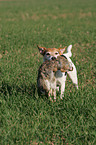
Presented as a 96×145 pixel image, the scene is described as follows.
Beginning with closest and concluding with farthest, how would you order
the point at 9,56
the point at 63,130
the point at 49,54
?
1. the point at 63,130
2. the point at 49,54
3. the point at 9,56

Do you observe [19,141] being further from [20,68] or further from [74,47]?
[74,47]

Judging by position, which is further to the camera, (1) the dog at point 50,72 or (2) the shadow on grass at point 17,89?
(2) the shadow on grass at point 17,89

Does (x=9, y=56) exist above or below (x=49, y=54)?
below

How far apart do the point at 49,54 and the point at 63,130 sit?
4.65 ft

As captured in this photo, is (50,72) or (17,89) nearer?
(50,72)

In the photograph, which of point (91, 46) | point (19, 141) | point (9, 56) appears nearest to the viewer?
point (19, 141)

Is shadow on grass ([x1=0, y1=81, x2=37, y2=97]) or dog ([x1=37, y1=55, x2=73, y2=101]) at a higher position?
dog ([x1=37, y1=55, x2=73, y2=101])

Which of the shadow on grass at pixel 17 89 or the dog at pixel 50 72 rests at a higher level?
the dog at pixel 50 72

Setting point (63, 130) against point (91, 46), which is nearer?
point (63, 130)

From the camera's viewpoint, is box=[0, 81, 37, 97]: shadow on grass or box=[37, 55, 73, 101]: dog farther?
box=[0, 81, 37, 97]: shadow on grass

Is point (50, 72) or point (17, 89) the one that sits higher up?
point (50, 72)

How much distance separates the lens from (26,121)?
315cm

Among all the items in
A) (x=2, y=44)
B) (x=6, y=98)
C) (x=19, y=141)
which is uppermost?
(x=2, y=44)

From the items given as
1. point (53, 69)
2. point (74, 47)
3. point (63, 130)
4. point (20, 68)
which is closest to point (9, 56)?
point (20, 68)
